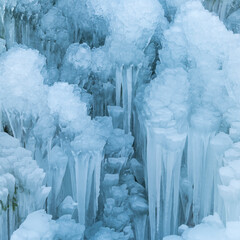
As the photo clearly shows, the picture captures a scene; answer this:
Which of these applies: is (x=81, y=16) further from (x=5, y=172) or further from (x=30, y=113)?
(x=5, y=172)

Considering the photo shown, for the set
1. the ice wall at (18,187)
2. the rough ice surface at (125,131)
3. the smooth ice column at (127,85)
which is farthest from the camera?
the smooth ice column at (127,85)

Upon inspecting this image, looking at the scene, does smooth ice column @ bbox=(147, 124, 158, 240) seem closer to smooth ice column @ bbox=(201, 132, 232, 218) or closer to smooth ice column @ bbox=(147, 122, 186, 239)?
smooth ice column @ bbox=(147, 122, 186, 239)

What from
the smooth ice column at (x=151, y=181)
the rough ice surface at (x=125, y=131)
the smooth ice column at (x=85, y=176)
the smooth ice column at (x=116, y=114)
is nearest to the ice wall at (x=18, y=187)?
the rough ice surface at (x=125, y=131)

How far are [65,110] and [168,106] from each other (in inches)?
42.9

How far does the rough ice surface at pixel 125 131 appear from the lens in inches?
153

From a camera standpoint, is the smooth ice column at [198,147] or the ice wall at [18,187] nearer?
the ice wall at [18,187]

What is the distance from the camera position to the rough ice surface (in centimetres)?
390

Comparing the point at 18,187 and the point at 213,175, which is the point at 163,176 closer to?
the point at 213,175

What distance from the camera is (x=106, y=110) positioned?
5.18m

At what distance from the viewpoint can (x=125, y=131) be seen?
195 inches

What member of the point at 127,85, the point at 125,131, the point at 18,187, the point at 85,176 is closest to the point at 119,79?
the point at 127,85

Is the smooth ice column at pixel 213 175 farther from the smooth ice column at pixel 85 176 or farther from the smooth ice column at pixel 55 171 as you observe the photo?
the smooth ice column at pixel 55 171

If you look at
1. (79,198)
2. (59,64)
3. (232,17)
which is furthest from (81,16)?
(79,198)

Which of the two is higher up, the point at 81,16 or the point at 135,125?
the point at 81,16
